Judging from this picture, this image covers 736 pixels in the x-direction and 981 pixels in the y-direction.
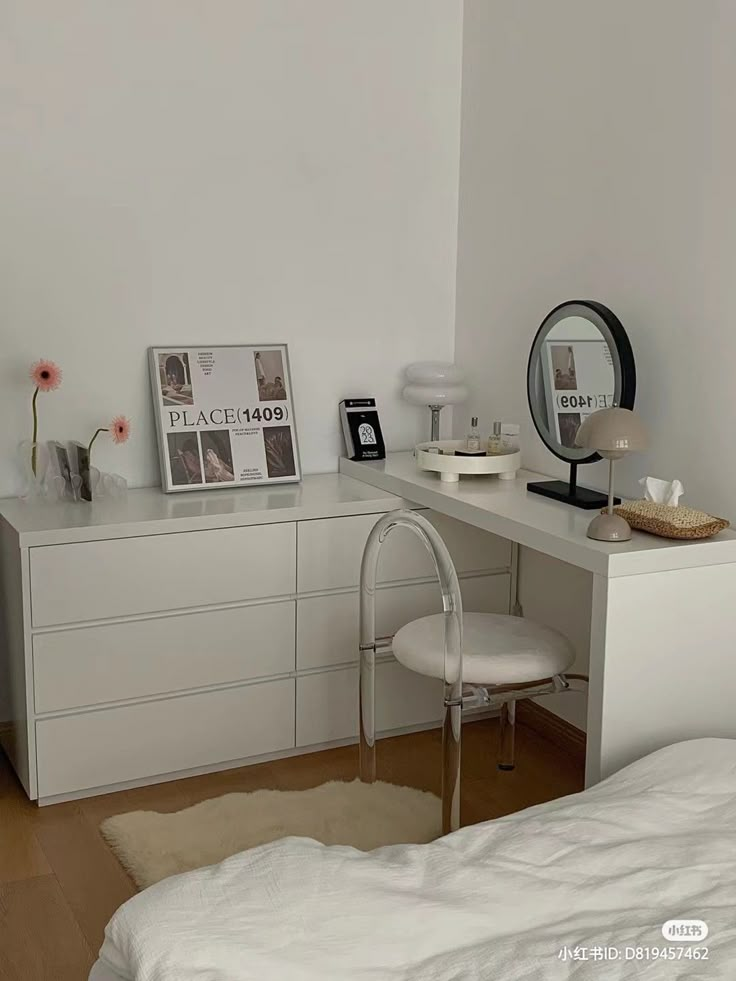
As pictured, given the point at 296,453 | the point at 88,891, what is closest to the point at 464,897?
the point at 88,891

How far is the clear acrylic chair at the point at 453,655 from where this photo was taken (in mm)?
2270

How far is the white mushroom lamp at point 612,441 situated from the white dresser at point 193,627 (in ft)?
2.72

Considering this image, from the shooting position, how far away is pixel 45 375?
290cm

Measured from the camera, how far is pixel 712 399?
2.62 m

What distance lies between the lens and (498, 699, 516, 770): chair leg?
297 centimetres

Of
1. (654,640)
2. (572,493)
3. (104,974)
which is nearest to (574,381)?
(572,493)

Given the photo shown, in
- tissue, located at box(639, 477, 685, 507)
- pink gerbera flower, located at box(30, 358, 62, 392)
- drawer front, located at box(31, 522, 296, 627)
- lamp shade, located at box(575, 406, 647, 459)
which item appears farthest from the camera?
pink gerbera flower, located at box(30, 358, 62, 392)

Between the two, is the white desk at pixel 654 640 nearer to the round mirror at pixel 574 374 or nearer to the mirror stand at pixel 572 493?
the mirror stand at pixel 572 493

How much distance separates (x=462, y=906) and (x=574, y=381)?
164 cm

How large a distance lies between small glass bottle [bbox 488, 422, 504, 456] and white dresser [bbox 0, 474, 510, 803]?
0.84 feet

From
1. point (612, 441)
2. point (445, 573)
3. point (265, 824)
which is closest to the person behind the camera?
point (445, 573)

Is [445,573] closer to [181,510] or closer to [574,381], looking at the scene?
[574,381]

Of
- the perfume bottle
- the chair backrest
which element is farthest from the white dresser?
the chair backrest

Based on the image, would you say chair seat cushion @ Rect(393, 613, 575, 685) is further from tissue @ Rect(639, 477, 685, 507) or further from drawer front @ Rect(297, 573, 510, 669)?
tissue @ Rect(639, 477, 685, 507)
